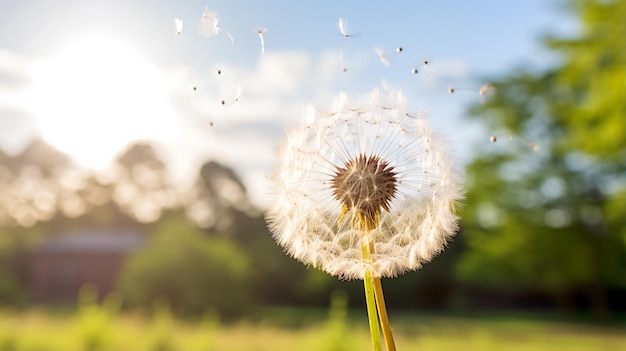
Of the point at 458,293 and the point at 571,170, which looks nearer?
the point at 571,170

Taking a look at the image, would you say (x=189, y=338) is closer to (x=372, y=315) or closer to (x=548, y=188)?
(x=372, y=315)

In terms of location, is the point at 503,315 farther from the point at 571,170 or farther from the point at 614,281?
the point at 571,170

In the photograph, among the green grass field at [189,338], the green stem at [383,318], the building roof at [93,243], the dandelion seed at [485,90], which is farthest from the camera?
the building roof at [93,243]

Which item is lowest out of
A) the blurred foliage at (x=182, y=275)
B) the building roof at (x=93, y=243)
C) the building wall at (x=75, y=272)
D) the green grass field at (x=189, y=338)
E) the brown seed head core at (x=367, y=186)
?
the brown seed head core at (x=367, y=186)

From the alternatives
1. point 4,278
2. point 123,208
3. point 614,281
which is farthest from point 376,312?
point 123,208

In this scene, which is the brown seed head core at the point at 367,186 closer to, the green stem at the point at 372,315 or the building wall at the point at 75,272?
the green stem at the point at 372,315

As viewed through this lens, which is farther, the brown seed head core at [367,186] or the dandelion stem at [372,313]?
the brown seed head core at [367,186]

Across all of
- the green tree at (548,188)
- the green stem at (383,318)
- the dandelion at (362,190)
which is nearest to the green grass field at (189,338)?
the green tree at (548,188)
